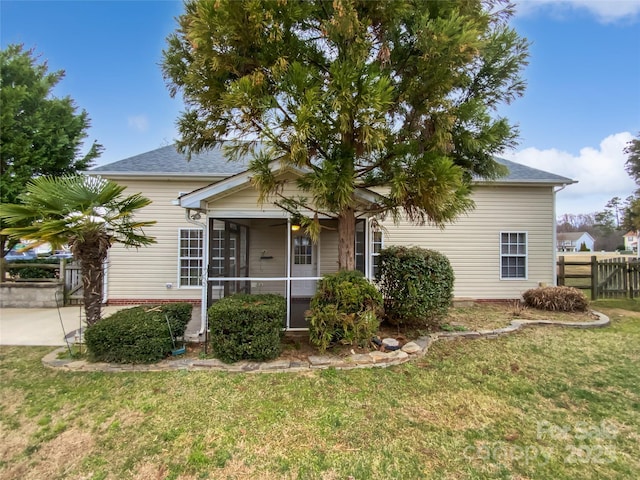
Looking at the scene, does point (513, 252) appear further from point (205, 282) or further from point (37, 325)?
point (37, 325)

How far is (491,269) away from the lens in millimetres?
9445

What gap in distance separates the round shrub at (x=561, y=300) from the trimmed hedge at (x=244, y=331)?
7.06 m

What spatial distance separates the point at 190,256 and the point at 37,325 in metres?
Answer: 3.49

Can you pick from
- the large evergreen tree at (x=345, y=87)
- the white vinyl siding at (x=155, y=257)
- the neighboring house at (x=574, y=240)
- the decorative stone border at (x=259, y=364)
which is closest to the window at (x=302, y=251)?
the white vinyl siding at (x=155, y=257)

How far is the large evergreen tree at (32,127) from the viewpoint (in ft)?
30.6

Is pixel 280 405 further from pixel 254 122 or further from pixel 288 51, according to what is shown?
pixel 288 51

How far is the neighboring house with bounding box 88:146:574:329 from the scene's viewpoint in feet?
Result: 26.8

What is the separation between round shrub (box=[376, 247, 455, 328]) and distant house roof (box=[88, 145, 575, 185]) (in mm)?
4212

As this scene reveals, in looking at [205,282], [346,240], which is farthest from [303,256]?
[205,282]

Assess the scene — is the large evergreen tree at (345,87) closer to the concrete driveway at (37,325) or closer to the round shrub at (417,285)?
the round shrub at (417,285)

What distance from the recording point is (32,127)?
32.6 feet

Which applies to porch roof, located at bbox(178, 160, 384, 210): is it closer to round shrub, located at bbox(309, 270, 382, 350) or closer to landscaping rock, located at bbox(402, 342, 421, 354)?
round shrub, located at bbox(309, 270, 382, 350)

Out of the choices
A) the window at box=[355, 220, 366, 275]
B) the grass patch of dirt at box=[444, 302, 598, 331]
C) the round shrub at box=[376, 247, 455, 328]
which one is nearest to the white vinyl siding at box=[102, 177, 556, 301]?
the window at box=[355, 220, 366, 275]

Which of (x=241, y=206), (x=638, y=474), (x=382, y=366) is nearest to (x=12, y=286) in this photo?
(x=241, y=206)
